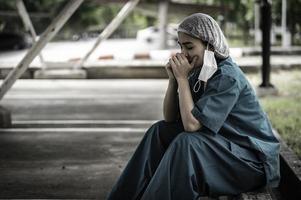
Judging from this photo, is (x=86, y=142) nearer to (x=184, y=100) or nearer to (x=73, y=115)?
(x=73, y=115)

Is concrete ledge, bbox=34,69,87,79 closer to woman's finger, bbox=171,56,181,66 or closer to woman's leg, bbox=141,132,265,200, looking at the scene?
woman's finger, bbox=171,56,181,66

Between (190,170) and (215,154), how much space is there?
230 millimetres

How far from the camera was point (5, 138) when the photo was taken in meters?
7.14

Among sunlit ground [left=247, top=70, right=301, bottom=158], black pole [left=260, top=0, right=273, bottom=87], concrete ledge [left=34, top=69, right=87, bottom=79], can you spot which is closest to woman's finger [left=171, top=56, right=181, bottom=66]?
sunlit ground [left=247, top=70, right=301, bottom=158]

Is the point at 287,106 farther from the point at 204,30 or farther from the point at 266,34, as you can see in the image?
the point at 204,30

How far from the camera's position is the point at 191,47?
12.0 ft

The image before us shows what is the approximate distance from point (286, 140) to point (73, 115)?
13.4 feet

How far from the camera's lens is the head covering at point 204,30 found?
355cm

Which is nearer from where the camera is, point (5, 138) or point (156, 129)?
point (156, 129)

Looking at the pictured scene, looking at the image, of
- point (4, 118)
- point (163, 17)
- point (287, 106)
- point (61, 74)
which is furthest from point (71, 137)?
point (163, 17)

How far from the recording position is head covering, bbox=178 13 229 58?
3555 mm

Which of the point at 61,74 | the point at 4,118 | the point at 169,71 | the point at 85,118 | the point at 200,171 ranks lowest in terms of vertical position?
the point at 61,74

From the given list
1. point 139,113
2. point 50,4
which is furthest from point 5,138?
point 50,4

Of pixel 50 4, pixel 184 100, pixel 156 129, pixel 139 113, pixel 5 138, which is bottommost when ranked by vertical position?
pixel 50 4
